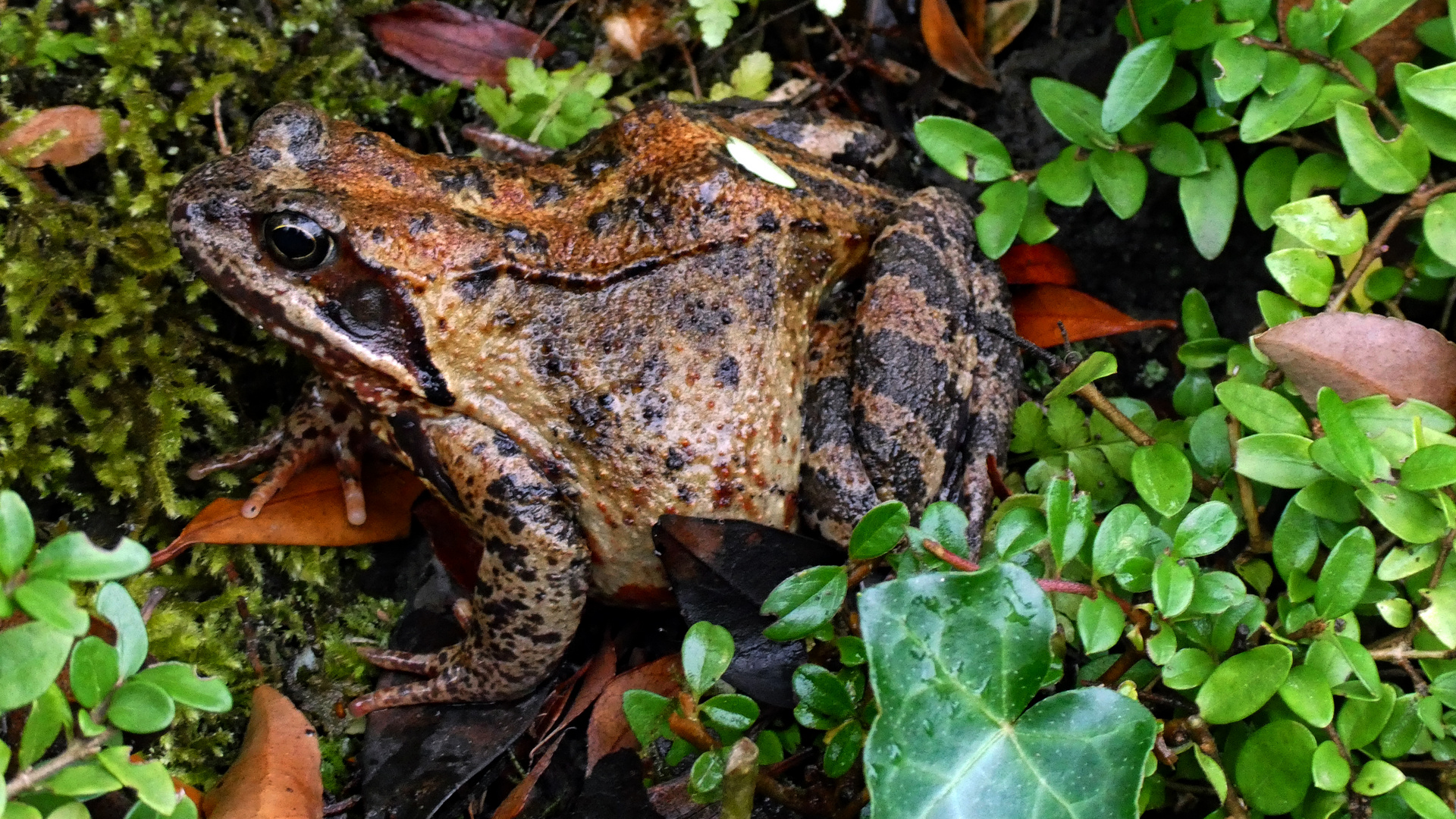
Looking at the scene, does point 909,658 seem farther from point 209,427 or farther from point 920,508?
point 209,427

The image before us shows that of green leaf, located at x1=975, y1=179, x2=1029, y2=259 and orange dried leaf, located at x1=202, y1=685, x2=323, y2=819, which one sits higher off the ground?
green leaf, located at x1=975, y1=179, x2=1029, y2=259

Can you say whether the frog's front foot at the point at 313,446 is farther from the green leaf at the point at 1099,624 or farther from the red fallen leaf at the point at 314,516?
the green leaf at the point at 1099,624

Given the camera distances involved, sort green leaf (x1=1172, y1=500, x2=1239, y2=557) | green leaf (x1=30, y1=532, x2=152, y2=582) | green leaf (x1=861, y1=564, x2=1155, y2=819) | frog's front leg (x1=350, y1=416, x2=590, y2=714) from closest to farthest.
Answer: green leaf (x1=30, y1=532, x2=152, y2=582), green leaf (x1=861, y1=564, x2=1155, y2=819), green leaf (x1=1172, y1=500, x2=1239, y2=557), frog's front leg (x1=350, y1=416, x2=590, y2=714)

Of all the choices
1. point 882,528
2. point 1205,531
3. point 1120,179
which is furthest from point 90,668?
point 1120,179

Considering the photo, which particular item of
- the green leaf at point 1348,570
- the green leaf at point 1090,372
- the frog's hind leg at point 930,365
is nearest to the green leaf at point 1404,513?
the green leaf at point 1348,570

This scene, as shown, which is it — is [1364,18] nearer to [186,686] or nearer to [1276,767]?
[1276,767]

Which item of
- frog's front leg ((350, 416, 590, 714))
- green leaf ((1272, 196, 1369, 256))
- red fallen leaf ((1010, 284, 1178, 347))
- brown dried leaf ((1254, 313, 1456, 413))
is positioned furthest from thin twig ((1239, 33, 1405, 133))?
frog's front leg ((350, 416, 590, 714))

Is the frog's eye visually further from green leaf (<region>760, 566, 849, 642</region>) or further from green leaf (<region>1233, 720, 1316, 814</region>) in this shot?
green leaf (<region>1233, 720, 1316, 814</region>)

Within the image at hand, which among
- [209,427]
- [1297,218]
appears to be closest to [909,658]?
[1297,218]
